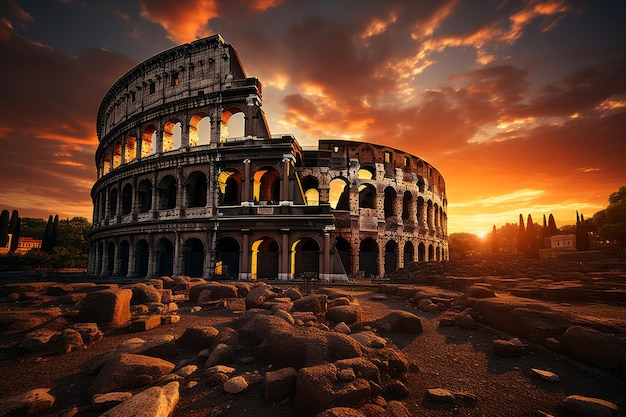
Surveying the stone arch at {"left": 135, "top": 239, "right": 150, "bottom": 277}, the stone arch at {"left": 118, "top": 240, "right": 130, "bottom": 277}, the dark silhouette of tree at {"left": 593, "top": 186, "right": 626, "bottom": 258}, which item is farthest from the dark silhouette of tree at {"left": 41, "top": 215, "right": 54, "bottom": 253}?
the dark silhouette of tree at {"left": 593, "top": 186, "right": 626, "bottom": 258}

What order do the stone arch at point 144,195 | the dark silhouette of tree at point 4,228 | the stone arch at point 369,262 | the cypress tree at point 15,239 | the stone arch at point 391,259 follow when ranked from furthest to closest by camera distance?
the cypress tree at point 15,239 < the dark silhouette of tree at point 4,228 < the stone arch at point 391,259 < the stone arch at point 369,262 < the stone arch at point 144,195

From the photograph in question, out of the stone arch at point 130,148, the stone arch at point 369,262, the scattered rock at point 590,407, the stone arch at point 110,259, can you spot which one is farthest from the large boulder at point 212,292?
the stone arch at point 130,148

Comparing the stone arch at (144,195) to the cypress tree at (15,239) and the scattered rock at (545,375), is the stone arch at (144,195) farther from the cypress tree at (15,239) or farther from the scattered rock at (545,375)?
the cypress tree at (15,239)

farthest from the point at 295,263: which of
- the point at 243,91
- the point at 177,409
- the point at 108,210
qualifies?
the point at 108,210

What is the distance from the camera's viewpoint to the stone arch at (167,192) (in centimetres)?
2091

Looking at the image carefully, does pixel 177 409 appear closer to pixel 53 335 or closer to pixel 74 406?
pixel 74 406

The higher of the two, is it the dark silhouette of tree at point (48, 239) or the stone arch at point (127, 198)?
the stone arch at point (127, 198)

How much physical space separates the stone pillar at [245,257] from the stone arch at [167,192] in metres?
7.96

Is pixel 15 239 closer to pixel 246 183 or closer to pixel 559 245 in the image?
pixel 246 183

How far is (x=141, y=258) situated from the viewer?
2175 cm

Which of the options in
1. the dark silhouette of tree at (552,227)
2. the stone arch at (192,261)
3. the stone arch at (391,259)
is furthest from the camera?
the dark silhouette of tree at (552,227)

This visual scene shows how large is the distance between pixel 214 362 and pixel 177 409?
1.13m

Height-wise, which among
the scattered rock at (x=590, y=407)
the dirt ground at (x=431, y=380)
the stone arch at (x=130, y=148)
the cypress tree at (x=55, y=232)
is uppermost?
the stone arch at (x=130, y=148)

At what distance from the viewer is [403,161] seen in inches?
1102
